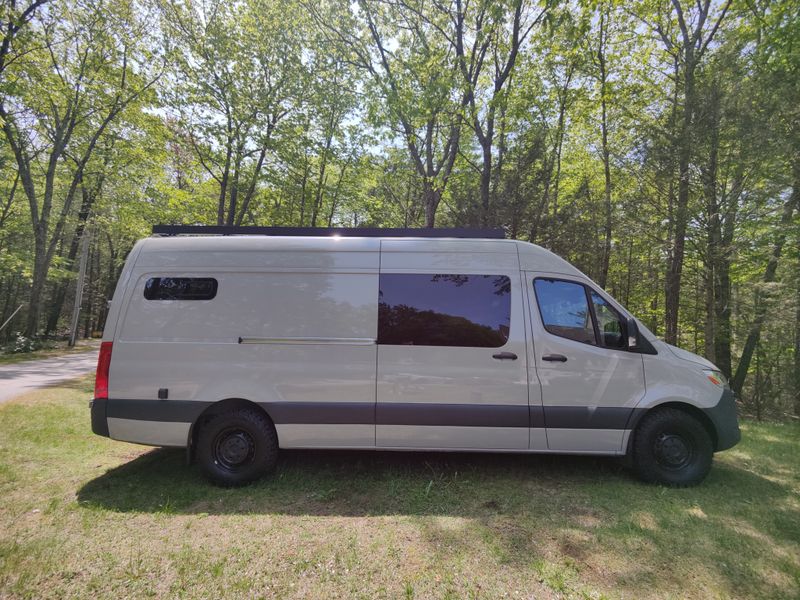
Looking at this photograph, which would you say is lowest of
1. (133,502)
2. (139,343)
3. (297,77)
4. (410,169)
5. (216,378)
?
(133,502)

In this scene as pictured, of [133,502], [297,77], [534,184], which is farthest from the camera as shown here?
[297,77]

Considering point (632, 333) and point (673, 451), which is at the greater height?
point (632, 333)

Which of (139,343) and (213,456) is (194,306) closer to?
(139,343)

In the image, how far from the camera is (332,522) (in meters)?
3.30

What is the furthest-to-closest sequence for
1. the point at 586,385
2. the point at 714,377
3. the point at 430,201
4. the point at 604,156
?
the point at 604,156
the point at 430,201
the point at 714,377
the point at 586,385

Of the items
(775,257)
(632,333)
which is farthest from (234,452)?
(775,257)

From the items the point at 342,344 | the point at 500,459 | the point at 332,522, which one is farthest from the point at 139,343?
the point at 500,459

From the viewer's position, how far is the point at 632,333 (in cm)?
408

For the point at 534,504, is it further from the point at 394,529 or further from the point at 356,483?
the point at 356,483

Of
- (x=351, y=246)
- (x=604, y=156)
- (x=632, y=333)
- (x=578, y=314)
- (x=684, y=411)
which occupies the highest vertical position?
(x=604, y=156)

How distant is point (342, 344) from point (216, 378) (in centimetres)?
128

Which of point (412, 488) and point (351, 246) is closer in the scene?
point (412, 488)

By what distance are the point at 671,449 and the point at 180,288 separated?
5.25 m

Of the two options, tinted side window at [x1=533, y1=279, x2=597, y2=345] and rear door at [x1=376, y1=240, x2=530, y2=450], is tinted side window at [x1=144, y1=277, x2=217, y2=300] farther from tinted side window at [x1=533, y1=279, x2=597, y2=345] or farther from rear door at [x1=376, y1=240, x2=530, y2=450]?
tinted side window at [x1=533, y1=279, x2=597, y2=345]
